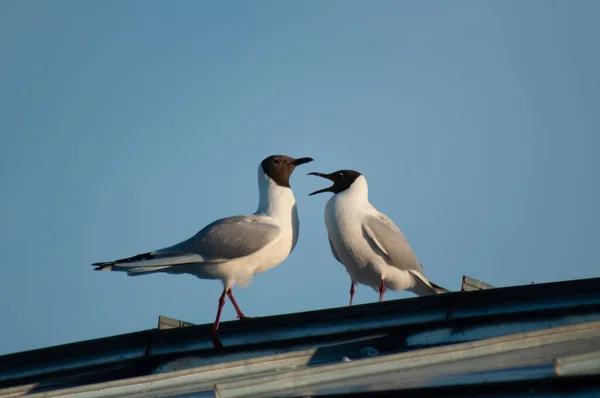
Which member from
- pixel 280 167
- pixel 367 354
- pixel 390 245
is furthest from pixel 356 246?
pixel 367 354

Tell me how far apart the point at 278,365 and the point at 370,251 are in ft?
13.7

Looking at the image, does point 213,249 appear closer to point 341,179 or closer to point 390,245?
point 390,245

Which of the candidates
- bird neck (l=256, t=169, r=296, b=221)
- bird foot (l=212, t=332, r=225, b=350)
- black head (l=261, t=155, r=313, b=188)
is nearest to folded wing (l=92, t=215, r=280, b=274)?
bird neck (l=256, t=169, r=296, b=221)

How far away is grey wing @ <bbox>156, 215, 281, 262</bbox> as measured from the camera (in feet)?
30.2

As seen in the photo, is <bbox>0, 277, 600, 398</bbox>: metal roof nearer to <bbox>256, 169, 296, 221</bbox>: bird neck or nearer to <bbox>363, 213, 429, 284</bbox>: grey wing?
<bbox>256, 169, 296, 221</bbox>: bird neck

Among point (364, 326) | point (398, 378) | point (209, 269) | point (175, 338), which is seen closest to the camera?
point (398, 378)

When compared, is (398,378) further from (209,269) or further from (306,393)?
(209,269)

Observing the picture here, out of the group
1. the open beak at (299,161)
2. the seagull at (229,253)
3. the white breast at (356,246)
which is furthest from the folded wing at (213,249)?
the open beak at (299,161)

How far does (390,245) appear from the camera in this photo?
32.1ft

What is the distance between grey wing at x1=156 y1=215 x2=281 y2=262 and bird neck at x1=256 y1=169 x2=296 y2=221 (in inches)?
12.5

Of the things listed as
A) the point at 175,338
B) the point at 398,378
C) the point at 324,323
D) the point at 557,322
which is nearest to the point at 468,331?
the point at 557,322

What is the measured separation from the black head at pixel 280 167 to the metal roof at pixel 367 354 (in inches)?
98.3

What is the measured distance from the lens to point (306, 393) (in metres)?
4.47

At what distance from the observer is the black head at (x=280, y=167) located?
10297 millimetres
